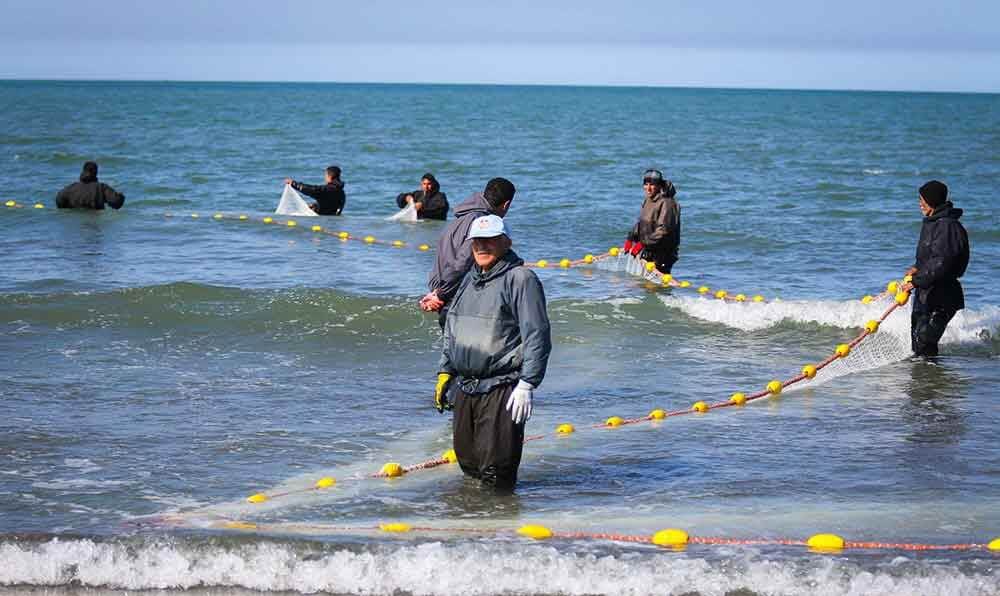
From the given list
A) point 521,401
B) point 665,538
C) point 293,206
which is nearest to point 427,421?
point 521,401

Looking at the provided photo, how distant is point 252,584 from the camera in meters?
5.57

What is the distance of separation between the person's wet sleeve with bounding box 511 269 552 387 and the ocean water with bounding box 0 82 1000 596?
805 mm

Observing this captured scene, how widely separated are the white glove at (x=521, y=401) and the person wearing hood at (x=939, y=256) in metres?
4.44

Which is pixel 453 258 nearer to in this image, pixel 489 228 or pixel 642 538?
pixel 489 228

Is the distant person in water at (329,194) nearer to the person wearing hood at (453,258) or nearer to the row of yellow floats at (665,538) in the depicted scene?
the person wearing hood at (453,258)

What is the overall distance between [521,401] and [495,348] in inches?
12.5

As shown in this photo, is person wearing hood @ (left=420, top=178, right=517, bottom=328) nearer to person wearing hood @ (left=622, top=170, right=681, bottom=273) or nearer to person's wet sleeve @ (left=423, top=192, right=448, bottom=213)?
person wearing hood @ (left=622, top=170, right=681, bottom=273)

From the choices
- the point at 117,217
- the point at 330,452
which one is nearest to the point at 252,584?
the point at 330,452

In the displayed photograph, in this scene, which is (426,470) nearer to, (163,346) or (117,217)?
(163,346)

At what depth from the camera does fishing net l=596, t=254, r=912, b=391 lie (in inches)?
407

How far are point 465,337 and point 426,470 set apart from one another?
1.30 metres

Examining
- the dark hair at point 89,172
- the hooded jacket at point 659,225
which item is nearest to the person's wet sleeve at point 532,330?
the hooded jacket at point 659,225

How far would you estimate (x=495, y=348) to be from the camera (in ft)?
20.1

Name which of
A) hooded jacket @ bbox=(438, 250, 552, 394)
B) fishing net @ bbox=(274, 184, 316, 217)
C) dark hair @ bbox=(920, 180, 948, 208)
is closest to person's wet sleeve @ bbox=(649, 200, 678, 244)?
dark hair @ bbox=(920, 180, 948, 208)
